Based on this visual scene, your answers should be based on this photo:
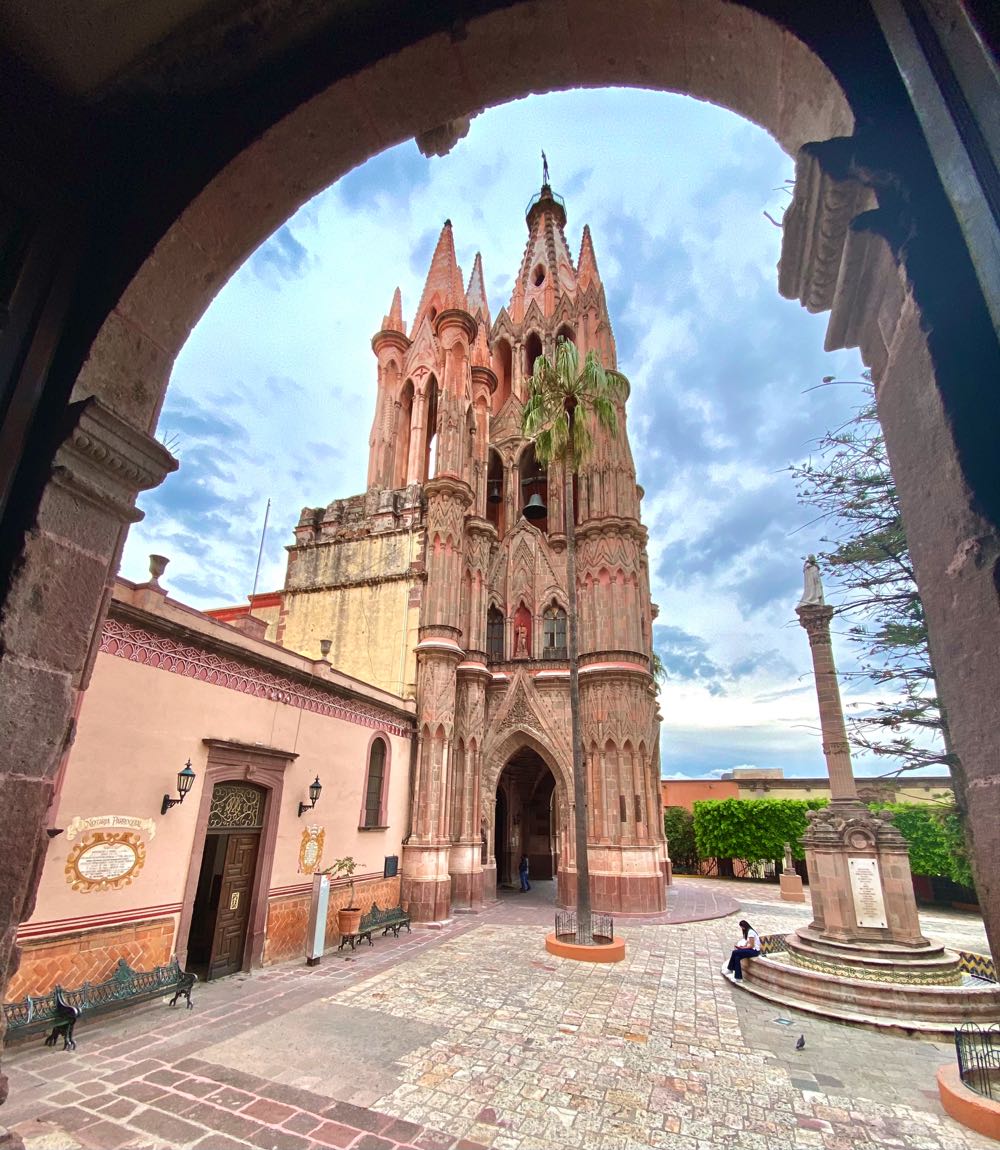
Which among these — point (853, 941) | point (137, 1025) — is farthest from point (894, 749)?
point (137, 1025)

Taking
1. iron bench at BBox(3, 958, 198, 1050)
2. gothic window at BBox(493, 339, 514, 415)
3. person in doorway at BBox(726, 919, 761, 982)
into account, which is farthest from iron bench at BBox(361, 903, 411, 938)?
gothic window at BBox(493, 339, 514, 415)

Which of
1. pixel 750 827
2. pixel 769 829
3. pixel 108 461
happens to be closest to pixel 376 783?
pixel 108 461

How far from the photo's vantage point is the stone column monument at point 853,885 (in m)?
10.5

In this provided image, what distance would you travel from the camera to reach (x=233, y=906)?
1043cm

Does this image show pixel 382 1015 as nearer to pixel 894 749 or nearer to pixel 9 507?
pixel 9 507

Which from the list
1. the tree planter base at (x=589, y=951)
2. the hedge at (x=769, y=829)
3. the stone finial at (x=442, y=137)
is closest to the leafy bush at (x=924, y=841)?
the hedge at (x=769, y=829)

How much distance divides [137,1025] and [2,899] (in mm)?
8036

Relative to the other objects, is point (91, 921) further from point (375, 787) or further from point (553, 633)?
point (553, 633)

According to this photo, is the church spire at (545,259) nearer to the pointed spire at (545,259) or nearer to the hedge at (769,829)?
the pointed spire at (545,259)

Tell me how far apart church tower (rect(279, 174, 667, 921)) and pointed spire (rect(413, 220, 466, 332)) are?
86cm

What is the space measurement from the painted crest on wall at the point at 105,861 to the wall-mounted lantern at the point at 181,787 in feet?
1.74

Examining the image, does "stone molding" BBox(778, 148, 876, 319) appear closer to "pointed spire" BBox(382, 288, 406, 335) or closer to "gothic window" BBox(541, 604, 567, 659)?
"gothic window" BBox(541, 604, 567, 659)

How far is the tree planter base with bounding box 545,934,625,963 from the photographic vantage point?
11469 millimetres

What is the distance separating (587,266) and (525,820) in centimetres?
2655
